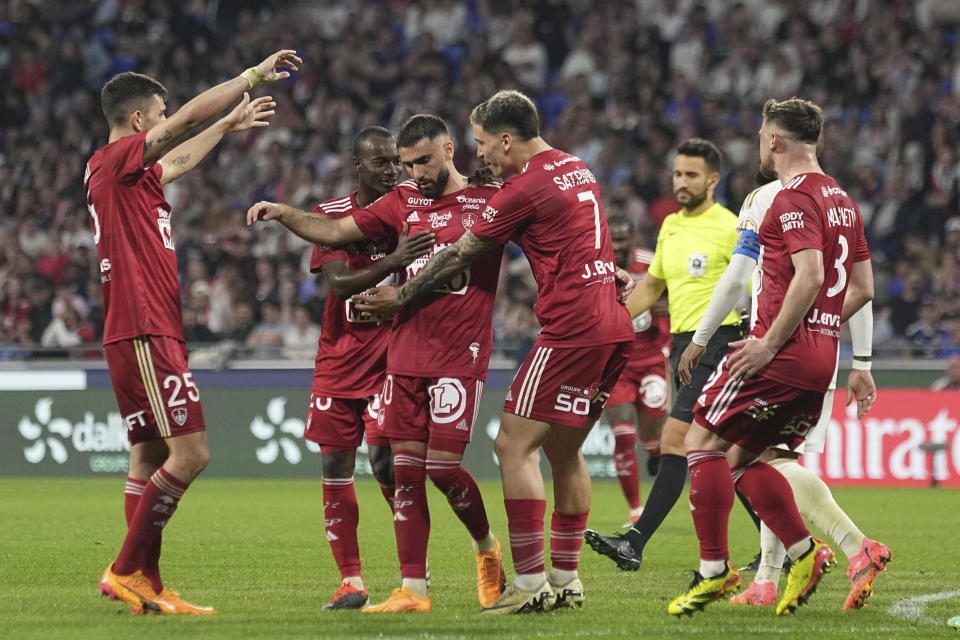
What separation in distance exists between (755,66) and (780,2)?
1.46m

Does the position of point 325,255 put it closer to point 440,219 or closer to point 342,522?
point 440,219

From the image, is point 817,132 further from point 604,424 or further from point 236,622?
point 604,424

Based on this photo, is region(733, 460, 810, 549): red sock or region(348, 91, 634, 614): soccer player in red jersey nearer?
region(348, 91, 634, 614): soccer player in red jersey

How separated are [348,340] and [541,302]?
1.35 meters

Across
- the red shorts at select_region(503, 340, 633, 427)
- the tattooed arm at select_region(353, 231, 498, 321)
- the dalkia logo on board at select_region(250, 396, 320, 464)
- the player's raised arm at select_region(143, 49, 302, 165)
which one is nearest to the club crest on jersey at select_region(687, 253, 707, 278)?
the red shorts at select_region(503, 340, 633, 427)

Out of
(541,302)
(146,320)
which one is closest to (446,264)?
(541,302)

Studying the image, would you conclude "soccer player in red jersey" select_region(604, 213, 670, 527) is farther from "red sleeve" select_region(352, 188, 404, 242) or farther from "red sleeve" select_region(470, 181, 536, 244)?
"red sleeve" select_region(470, 181, 536, 244)

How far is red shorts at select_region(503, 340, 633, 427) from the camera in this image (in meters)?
6.60

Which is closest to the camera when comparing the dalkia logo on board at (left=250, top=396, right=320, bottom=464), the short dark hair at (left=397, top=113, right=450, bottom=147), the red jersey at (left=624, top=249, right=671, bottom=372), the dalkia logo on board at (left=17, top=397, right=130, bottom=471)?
the short dark hair at (left=397, top=113, right=450, bottom=147)

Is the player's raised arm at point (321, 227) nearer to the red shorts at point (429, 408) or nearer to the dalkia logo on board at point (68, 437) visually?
the red shorts at point (429, 408)

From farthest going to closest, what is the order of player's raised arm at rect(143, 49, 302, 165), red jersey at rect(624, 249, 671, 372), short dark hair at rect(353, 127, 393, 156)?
red jersey at rect(624, 249, 671, 372), short dark hair at rect(353, 127, 393, 156), player's raised arm at rect(143, 49, 302, 165)

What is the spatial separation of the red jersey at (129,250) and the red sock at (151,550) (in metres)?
0.85

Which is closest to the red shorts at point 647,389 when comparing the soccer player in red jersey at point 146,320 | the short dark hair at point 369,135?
the short dark hair at point 369,135

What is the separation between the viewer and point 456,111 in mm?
22234
